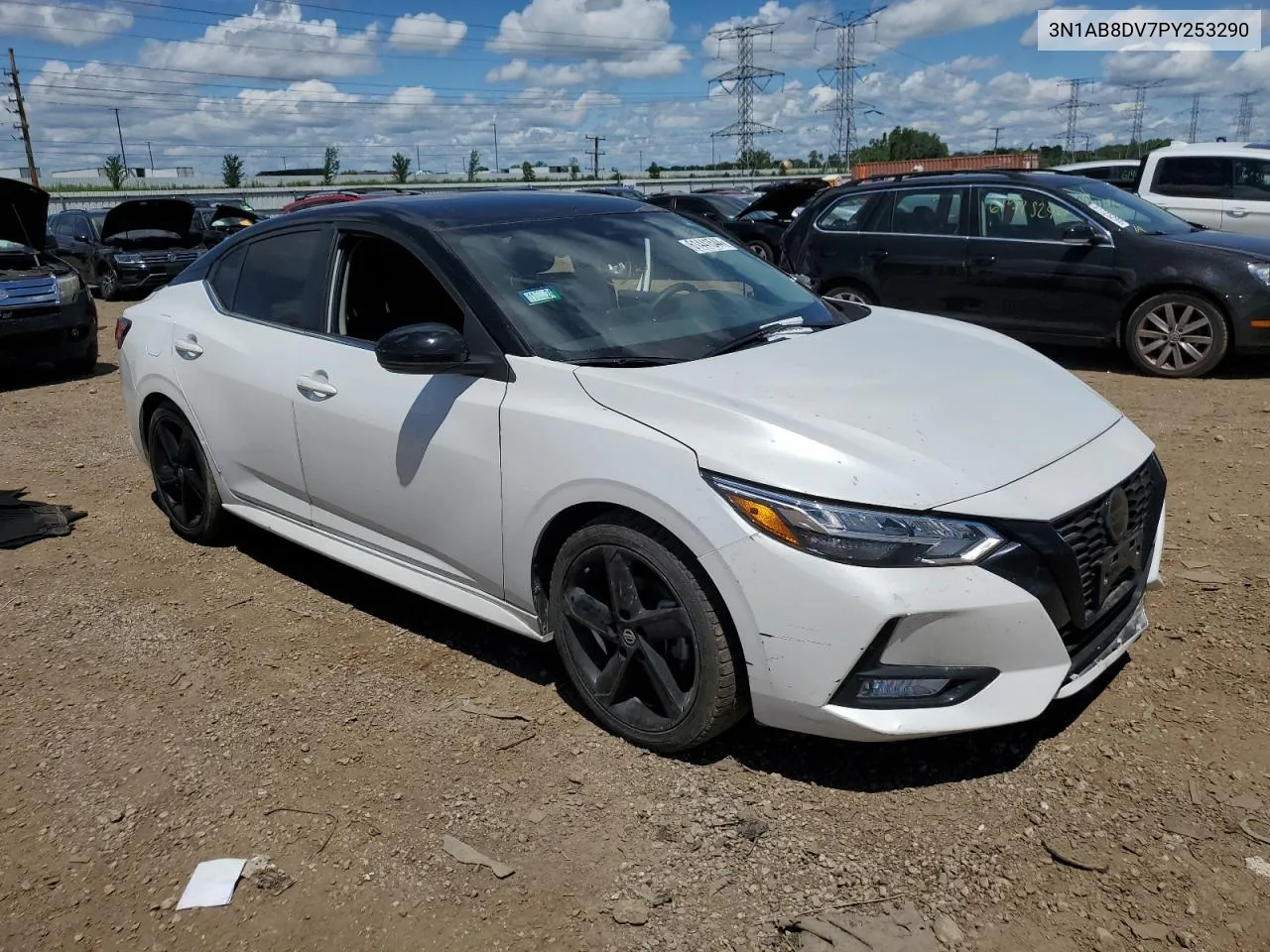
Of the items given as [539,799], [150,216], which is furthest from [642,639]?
[150,216]

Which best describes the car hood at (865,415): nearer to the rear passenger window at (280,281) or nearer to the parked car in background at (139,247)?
the rear passenger window at (280,281)

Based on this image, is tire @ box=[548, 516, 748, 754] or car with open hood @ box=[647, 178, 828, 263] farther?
car with open hood @ box=[647, 178, 828, 263]

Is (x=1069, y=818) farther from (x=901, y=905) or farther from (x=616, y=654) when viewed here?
(x=616, y=654)

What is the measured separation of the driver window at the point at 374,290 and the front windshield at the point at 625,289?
353 mm

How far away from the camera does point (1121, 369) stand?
8.59 metres

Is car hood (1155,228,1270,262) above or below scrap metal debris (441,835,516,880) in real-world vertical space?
above

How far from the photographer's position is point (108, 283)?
16.4 metres

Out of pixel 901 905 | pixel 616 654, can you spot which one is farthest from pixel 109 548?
pixel 901 905

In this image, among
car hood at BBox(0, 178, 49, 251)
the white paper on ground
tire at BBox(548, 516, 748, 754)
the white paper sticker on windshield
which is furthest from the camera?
car hood at BBox(0, 178, 49, 251)

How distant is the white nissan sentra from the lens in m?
2.61

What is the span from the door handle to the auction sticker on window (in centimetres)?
87

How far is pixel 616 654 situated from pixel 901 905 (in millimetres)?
1072

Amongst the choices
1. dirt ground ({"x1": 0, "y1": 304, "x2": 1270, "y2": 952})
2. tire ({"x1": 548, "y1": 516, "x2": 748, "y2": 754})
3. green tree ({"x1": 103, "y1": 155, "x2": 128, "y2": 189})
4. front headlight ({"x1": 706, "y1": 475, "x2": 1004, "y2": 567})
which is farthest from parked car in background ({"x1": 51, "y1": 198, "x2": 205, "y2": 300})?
green tree ({"x1": 103, "y1": 155, "x2": 128, "y2": 189})

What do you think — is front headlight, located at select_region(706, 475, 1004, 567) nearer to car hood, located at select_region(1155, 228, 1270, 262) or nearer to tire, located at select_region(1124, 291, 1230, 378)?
tire, located at select_region(1124, 291, 1230, 378)
